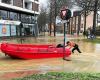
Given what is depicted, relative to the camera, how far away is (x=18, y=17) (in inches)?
2751

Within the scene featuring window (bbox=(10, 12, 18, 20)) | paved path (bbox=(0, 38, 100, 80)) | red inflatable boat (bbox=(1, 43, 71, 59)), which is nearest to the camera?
paved path (bbox=(0, 38, 100, 80))

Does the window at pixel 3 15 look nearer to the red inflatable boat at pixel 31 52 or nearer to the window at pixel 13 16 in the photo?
the window at pixel 13 16

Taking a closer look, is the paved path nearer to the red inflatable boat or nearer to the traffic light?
the red inflatable boat

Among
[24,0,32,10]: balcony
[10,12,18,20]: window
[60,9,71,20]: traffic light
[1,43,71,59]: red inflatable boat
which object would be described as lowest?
[1,43,71,59]: red inflatable boat

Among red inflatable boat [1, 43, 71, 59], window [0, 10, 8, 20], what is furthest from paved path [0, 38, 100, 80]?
window [0, 10, 8, 20]

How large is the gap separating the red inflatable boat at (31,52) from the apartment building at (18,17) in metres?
36.4

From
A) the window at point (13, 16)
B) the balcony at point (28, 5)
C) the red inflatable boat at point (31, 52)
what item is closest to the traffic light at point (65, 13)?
the red inflatable boat at point (31, 52)

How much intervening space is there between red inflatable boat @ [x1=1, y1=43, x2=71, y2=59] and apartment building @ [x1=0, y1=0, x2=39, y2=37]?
119 feet

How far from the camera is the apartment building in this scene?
6016 cm

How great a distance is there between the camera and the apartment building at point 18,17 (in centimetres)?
6016

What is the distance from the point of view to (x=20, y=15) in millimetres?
71062

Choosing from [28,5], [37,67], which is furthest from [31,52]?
[28,5]

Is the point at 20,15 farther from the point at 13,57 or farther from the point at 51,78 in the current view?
the point at 51,78

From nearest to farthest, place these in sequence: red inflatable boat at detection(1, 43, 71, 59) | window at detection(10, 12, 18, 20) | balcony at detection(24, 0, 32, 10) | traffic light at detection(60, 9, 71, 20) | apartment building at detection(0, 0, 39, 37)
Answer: traffic light at detection(60, 9, 71, 20), red inflatable boat at detection(1, 43, 71, 59), apartment building at detection(0, 0, 39, 37), window at detection(10, 12, 18, 20), balcony at detection(24, 0, 32, 10)
